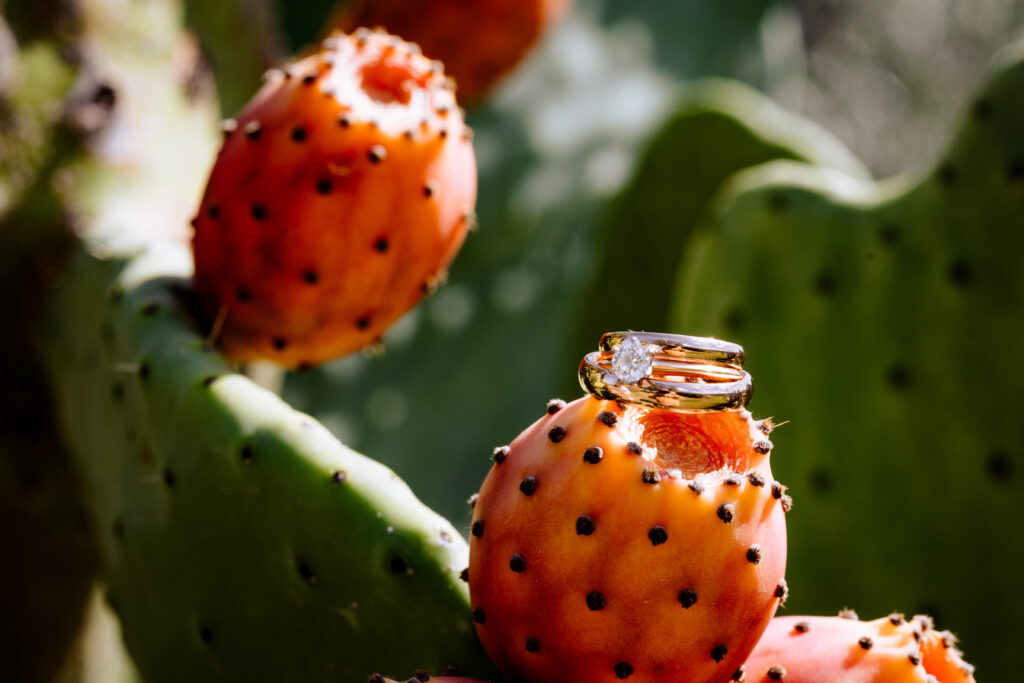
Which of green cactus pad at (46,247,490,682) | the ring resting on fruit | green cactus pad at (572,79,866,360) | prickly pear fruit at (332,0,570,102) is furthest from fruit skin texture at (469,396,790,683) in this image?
green cactus pad at (572,79,866,360)

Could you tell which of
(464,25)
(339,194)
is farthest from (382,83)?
(464,25)

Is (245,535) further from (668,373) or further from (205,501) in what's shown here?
(668,373)

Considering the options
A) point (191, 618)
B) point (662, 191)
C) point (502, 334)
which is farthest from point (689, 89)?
point (191, 618)

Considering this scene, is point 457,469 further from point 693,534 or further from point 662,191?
point 693,534

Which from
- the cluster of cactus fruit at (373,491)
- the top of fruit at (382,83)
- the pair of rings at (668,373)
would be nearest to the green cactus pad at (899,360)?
the cluster of cactus fruit at (373,491)

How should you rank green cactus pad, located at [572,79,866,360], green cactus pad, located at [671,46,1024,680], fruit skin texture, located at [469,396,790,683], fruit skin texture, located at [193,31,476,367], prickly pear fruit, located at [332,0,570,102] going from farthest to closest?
green cactus pad, located at [572,79,866,360], prickly pear fruit, located at [332,0,570,102], green cactus pad, located at [671,46,1024,680], fruit skin texture, located at [193,31,476,367], fruit skin texture, located at [469,396,790,683]

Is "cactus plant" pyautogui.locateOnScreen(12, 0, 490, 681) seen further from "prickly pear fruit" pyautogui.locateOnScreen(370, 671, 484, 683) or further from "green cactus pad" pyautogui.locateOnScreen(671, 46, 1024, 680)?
"green cactus pad" pyautogui.locateOnScreen(671, 46, 1024, 680)

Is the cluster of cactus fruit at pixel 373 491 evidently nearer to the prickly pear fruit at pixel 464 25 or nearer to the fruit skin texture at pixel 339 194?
the fruit skin texture at pixel 339 194
